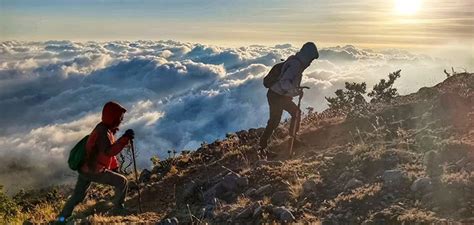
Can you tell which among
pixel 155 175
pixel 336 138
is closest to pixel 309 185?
pixel 336 138

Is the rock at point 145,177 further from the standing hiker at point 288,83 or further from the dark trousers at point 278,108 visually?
the standing hiker at point 288,83

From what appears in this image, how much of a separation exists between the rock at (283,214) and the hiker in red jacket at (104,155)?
7.98ft

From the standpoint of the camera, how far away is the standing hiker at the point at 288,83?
10938mm

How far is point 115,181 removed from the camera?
830 cm

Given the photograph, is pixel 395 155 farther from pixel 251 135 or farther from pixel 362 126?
pixel 251 135

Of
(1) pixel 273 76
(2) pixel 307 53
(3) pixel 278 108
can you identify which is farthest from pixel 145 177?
(2) pixel 307 53

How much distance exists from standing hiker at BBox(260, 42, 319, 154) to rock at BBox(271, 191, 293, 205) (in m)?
3.56

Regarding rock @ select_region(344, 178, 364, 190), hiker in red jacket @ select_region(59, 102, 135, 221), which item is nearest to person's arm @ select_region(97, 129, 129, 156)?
hiker in red jacket @ select_region(59, 102, 135, 221)

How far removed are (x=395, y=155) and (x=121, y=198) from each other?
4.58 meters

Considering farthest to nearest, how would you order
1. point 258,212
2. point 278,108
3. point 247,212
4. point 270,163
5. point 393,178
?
point 278,108, point 270,163, point 393,178, point 247,212, point 258,212

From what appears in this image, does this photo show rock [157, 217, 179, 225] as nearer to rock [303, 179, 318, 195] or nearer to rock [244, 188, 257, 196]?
rock [244, 188, 257, 196]

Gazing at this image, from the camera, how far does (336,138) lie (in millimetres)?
12258

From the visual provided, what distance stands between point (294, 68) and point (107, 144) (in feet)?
15.3

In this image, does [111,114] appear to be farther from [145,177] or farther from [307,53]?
[145,177]
